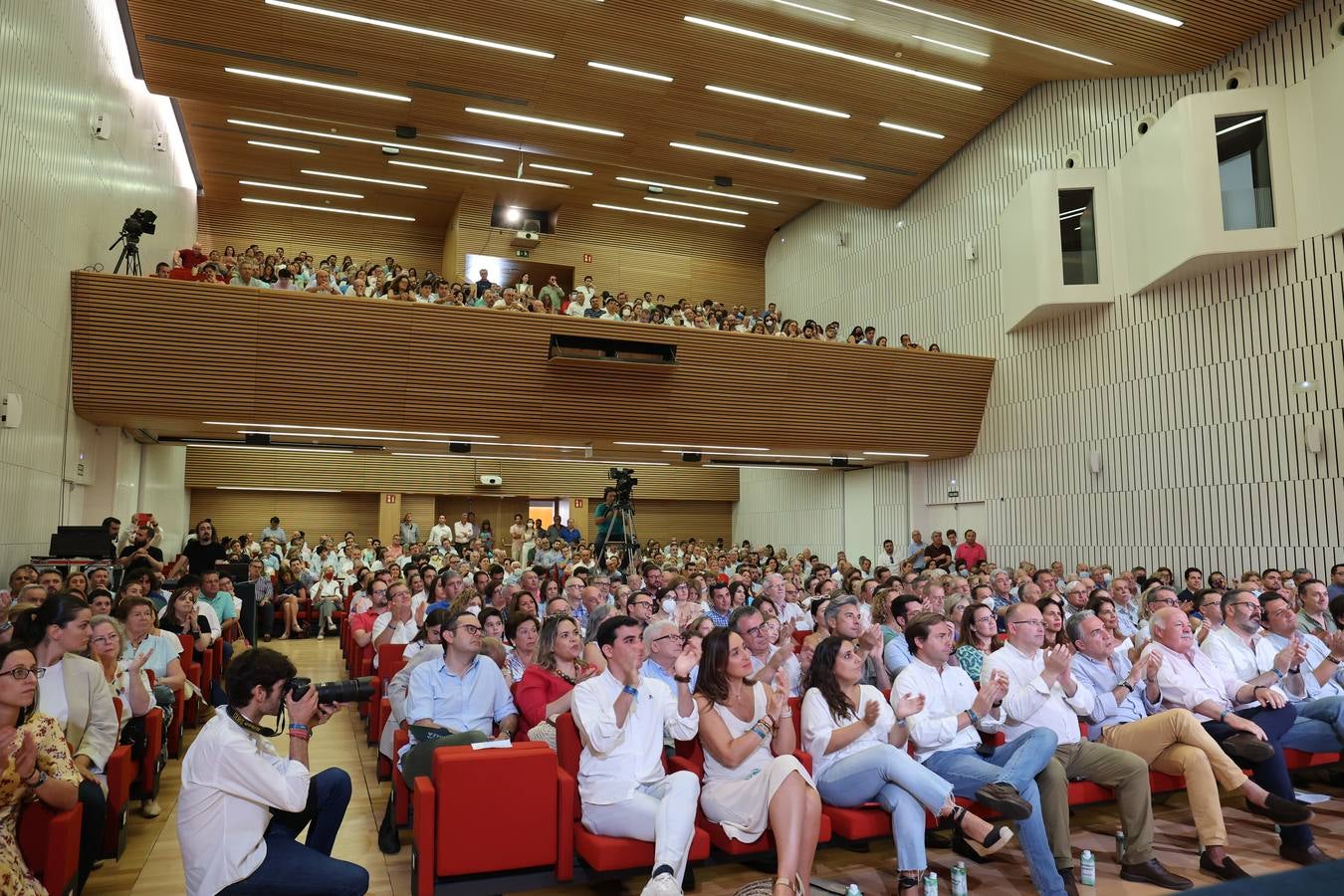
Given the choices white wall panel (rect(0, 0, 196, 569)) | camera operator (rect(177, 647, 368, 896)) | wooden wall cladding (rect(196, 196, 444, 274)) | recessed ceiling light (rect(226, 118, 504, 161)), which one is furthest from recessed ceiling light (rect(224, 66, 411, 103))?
camera operator (rect(177, 647, 368, 896))

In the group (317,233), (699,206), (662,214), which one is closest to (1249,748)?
(699,206)

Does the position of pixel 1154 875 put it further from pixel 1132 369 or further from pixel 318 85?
pixel 318 85

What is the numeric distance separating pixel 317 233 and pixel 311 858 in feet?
61.5

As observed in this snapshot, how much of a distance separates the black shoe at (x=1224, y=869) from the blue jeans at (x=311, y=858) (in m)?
3.51

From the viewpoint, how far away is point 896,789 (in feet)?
11.4

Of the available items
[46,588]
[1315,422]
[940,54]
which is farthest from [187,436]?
[1315,422]

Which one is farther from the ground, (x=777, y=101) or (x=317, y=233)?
(x=317, y=233)

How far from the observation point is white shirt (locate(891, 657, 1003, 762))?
3.86m

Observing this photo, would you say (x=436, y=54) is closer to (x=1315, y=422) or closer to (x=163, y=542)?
(x=163, y=542)

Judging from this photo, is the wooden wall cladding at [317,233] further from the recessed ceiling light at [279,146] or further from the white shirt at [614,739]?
the white shirt at [614,739]

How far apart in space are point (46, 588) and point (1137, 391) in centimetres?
1185

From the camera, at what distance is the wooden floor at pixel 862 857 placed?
12.0ft

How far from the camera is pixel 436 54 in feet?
37.7

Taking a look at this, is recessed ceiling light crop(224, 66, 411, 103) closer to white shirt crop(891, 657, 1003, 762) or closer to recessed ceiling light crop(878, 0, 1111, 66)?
recessed ceiling light crop(878, 0, 1111, 66)
